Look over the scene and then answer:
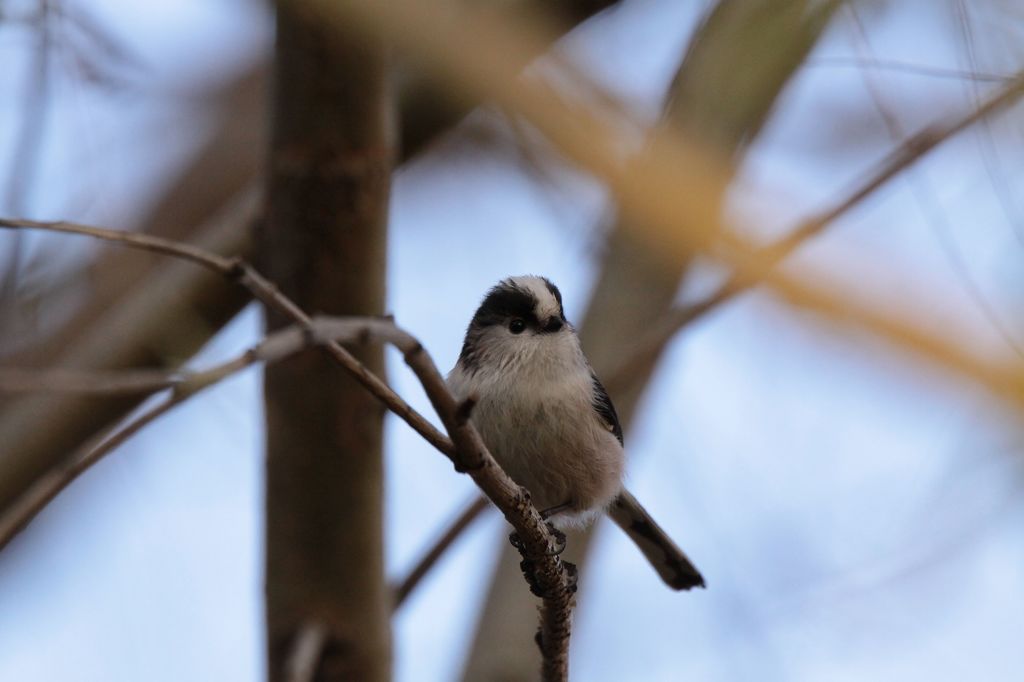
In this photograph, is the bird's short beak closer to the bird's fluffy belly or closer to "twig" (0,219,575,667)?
the bird's fluffy belly

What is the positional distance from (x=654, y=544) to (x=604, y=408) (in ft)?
1.32

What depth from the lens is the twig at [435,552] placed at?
2.19 meters

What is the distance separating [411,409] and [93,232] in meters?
0.35

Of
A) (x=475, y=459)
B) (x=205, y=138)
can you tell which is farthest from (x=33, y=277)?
(x=205, y=138)

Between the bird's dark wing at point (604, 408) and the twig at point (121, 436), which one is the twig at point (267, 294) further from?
the bird's dark wing at point (604, 408)

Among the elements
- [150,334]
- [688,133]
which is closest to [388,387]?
[150,334]

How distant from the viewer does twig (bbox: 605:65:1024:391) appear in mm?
1550

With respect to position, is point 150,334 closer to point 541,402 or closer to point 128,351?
point 128,351

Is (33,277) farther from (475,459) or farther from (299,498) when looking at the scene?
(475,459)

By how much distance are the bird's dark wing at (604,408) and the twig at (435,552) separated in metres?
0.29

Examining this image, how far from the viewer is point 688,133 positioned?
241 cm

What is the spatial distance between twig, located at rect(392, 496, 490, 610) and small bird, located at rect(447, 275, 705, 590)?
0.47 feet

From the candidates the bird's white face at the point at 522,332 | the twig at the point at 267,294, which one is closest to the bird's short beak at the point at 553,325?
the bird's white face at the point at 522,332

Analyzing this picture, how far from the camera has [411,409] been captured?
1093 millimetres
